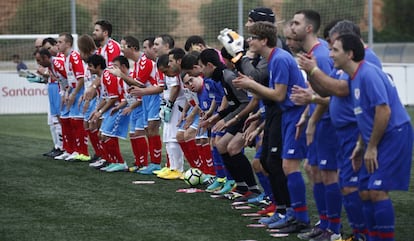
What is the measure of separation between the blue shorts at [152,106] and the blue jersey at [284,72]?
15.8 feet

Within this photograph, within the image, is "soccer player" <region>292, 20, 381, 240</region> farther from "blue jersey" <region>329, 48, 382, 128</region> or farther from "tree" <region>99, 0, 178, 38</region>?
"tree" <region>99, 0, 178, 38</region>

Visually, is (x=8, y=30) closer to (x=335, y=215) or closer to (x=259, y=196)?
(x=259, y=196)

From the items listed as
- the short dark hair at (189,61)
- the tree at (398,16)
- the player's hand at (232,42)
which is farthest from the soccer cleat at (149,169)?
the tree at (398,16)

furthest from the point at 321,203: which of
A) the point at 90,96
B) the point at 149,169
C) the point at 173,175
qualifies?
the point at 90,96

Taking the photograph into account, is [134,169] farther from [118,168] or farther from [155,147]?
[155,147]

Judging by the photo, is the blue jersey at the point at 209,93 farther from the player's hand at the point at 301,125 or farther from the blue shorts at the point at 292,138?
the player's hand at the point at 301,125

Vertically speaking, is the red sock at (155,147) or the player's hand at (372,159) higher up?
the player's hand at (372,159)

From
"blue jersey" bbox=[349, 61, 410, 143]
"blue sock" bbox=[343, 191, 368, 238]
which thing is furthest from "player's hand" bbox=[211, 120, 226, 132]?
"blue jersey" bbox=[349, 61, 410, 143]

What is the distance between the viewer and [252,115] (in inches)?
397

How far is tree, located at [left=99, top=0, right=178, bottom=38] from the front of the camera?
27.7 meters

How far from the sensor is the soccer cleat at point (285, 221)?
357 inches

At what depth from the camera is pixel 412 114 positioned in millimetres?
24359

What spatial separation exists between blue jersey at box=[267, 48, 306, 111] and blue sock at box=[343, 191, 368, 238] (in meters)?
1.35

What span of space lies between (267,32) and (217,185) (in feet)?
10.7
